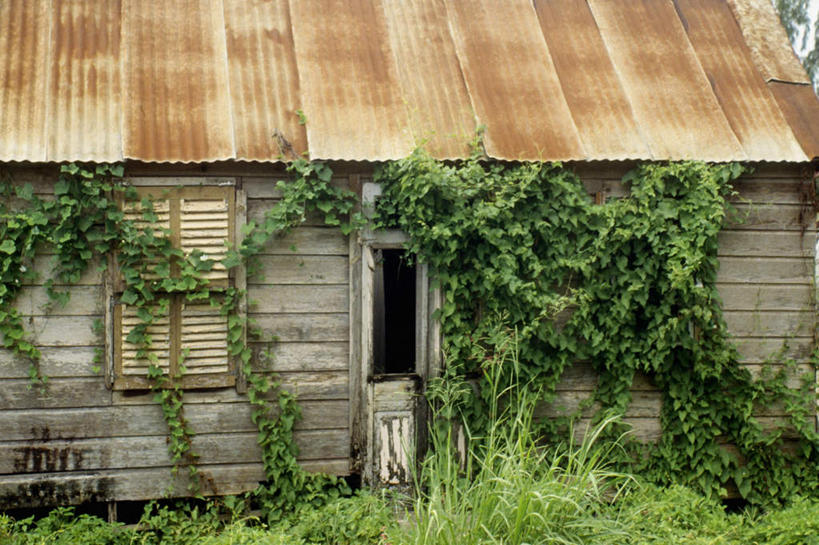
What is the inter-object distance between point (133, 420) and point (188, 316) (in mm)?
907

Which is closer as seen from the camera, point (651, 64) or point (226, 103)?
point (226, 103)

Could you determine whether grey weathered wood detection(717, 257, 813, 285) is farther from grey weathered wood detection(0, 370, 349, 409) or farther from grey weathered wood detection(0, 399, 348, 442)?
grey weathered wood detection(0, 370, 349, 409)

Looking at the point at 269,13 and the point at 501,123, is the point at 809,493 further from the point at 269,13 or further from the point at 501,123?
the point at 269,13

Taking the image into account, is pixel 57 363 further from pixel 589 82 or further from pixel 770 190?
pixel 770 190

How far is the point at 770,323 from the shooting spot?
645cm

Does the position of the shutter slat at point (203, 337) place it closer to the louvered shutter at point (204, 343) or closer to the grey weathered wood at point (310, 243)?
the louvered shutter at point (204, 343)

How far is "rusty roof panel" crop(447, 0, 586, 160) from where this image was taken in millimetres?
6047

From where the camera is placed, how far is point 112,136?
554cm

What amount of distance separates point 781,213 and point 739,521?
8.54 feet

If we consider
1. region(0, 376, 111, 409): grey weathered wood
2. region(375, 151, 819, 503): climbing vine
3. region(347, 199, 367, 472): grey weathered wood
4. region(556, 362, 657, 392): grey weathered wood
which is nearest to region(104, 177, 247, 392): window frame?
region(0, 376, 111, 409): grey weathered wood

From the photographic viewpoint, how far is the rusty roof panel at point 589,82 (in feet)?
20.2

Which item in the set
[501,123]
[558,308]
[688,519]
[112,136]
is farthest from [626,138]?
[112,136]

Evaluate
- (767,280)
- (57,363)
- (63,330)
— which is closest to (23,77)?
(63,330)

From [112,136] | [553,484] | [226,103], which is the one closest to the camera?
[553,484]
